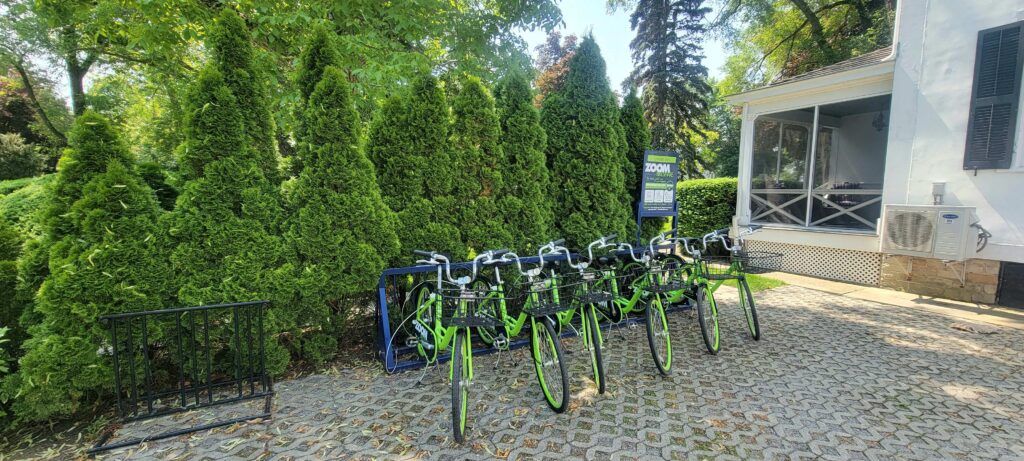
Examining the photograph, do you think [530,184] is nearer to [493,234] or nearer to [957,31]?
[493,234]

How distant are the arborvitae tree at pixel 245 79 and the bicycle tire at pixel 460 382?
2.12 meters

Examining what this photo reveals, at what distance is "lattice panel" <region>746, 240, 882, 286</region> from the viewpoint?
6477 millimetres

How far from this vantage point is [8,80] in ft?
47.1

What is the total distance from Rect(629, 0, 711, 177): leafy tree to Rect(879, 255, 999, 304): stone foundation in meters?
11.1

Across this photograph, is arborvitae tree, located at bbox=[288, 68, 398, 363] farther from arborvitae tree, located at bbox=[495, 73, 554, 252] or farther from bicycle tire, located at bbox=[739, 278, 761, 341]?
bicycle tire, located at bbox=[739, 278, 761, 341]

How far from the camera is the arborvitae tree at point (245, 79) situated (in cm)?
303

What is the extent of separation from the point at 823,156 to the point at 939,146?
439 centimetres

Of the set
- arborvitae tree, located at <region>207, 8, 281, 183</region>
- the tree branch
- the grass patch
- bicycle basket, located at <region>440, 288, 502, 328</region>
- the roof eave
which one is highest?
the tree branch

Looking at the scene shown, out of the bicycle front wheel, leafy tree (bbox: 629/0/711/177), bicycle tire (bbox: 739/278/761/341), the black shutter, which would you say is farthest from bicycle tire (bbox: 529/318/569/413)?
leafy tree (bbox: 629/0/711/177)

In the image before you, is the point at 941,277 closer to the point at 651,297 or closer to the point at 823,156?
the point at 823,156

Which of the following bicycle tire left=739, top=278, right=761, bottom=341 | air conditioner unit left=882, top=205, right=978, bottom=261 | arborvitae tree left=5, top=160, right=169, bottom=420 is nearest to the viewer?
arborvitae tree left=5, top=160, right=169, bottom=420

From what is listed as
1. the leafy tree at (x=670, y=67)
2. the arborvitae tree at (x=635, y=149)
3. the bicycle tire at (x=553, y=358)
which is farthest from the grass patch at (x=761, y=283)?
the leafy tree at (x=670, y=67)

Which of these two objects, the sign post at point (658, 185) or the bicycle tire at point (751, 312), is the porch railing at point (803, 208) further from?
the bicycle tire at point (751, 312)

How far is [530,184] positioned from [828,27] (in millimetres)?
17723
